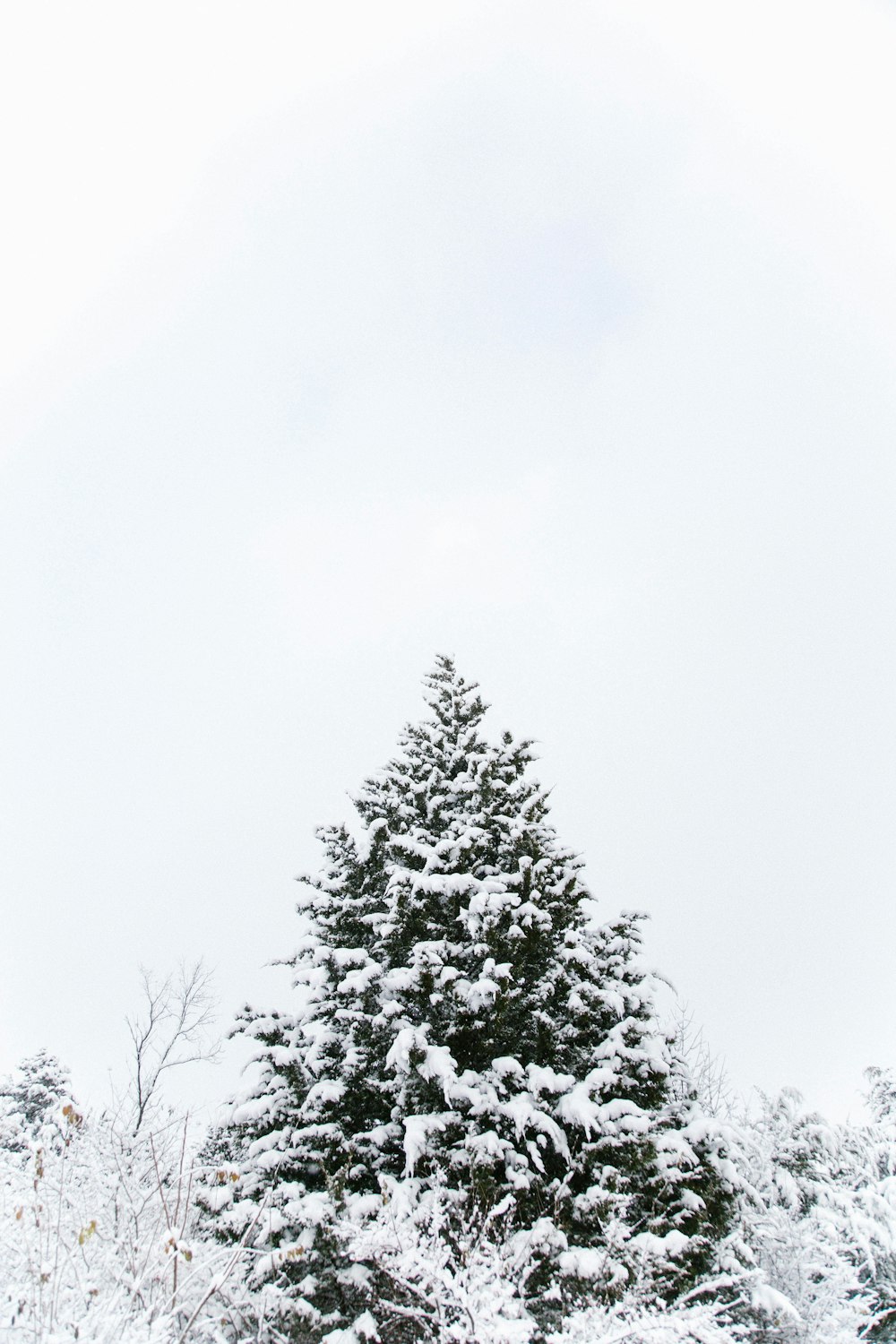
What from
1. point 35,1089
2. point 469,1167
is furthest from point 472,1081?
point 35,1089

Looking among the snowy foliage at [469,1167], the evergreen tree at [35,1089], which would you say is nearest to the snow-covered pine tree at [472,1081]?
the snowy foliage at [469,1167]

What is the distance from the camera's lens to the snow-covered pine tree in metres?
10.5

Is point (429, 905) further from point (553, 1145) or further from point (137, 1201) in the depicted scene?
point (137, 1201)

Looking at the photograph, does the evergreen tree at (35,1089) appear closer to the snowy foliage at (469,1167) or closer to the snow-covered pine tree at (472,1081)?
the snowy foliage at (469,1167)

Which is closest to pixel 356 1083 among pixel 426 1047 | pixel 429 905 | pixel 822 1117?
pixel 426 1047

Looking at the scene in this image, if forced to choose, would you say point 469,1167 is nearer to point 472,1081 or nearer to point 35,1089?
point 472,1081

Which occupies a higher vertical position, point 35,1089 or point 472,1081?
point 35,1089

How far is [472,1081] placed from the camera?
12.0 m

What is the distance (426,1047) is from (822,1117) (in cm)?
718

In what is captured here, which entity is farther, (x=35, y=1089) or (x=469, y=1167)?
(x=35, y=1089)

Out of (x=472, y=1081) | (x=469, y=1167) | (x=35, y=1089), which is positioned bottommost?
(x=469, y=1167)

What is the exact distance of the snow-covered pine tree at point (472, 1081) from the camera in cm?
1049

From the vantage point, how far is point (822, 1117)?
1284 centimetres

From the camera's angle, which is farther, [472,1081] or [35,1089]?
[35,1089]
